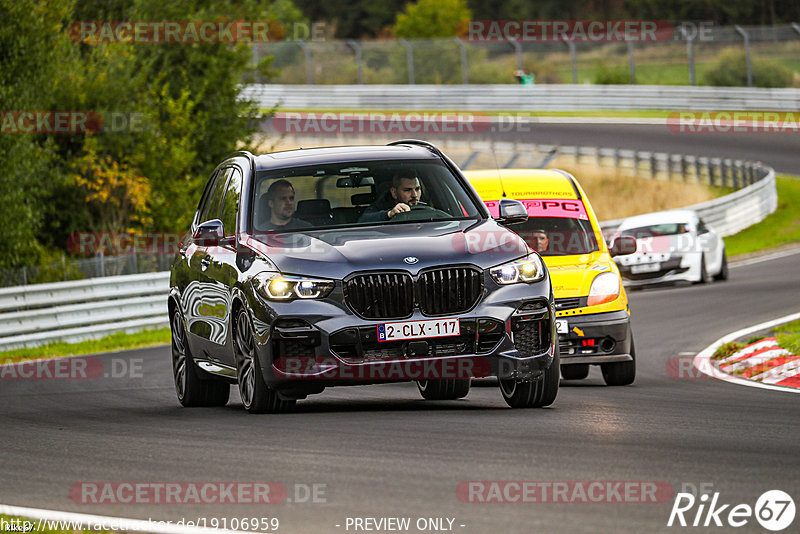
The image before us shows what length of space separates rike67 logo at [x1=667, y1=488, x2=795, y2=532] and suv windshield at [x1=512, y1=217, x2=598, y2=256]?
23.1 feet

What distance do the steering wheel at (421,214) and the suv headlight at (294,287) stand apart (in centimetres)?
113

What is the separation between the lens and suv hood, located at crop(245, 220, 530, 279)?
356 inches

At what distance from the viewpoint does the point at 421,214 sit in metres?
10.1

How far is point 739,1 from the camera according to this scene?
282 ft

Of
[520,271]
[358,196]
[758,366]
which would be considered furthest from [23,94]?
[520,271]

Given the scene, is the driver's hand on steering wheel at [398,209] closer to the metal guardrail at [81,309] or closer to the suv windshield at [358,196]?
the suv windshield at [358,196]

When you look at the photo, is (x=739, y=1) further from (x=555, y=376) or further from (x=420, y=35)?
(x=555, y=376)

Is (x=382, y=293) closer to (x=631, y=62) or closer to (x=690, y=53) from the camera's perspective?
(x=690, y=53)

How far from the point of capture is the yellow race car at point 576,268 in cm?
1234

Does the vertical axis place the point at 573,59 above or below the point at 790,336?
above

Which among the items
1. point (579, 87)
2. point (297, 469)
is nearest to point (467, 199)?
point (297, 469)

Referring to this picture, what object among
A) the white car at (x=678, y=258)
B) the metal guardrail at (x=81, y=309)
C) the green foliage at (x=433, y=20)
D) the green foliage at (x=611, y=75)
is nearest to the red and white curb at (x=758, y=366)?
the white car at (x=678, y=258)

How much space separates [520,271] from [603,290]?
11.0 ft

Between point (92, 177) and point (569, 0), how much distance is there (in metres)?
70.3
